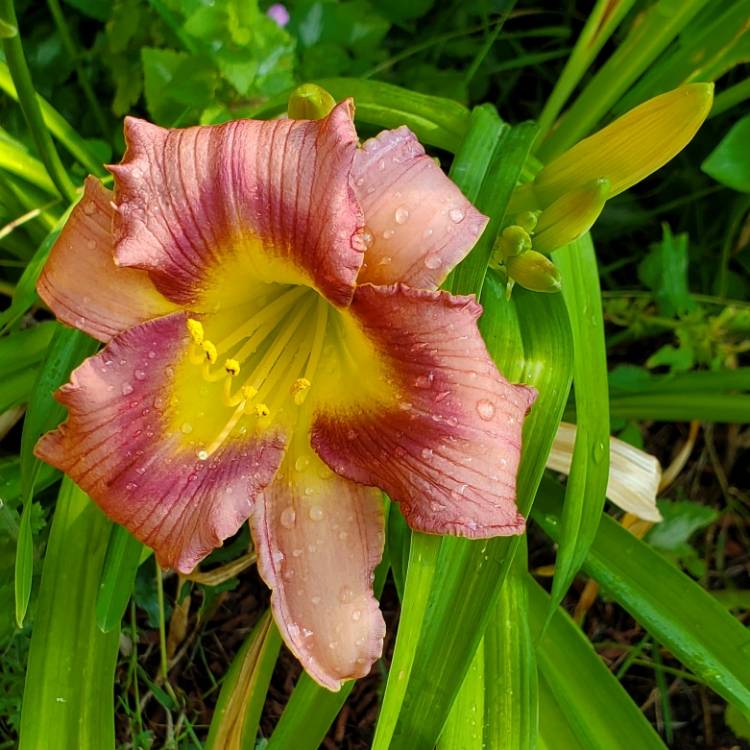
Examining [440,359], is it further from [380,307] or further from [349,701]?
[349,701]

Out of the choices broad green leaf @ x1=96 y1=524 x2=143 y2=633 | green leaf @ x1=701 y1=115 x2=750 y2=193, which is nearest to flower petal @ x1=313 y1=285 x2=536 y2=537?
broad green leaf @ x1=96 y1=524 x2=143 y2=633

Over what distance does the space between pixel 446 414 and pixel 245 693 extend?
506mm

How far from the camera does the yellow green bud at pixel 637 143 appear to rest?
29.3 inches

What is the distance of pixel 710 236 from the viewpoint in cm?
153

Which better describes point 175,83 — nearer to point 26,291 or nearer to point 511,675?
point 26,291

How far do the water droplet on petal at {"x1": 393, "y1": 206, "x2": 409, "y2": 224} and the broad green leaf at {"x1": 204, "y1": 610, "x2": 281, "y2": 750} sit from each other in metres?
0.55

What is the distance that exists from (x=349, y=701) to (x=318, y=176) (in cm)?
89

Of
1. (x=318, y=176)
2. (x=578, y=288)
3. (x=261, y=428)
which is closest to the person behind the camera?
(x=318, y=176)

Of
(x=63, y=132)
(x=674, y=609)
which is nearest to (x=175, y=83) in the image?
(x=63, y=132)

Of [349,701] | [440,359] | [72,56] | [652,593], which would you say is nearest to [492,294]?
[440,359]

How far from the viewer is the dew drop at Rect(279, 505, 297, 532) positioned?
779mm

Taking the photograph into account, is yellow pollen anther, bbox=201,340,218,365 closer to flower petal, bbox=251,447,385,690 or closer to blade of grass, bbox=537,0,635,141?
flower petal, bbox=251,447,385,690

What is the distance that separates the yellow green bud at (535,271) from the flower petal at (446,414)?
0.39 ft

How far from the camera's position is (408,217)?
71 centimetres
